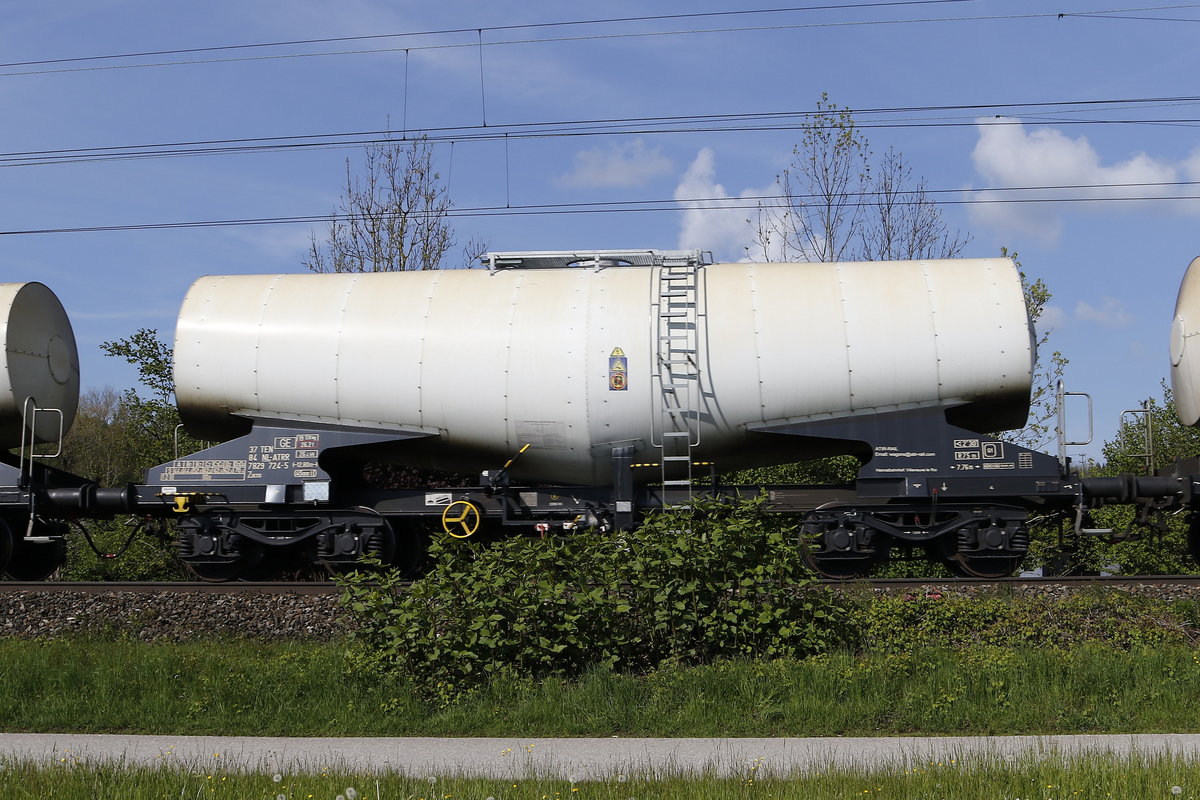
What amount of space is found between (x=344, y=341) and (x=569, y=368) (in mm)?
2690

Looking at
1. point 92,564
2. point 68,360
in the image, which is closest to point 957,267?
point 68,360

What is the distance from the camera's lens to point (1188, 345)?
506 inches

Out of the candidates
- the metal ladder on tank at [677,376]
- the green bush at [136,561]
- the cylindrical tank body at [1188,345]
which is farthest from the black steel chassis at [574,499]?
the green bush at [136,561]

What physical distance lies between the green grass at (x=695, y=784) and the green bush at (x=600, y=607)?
7.17ft

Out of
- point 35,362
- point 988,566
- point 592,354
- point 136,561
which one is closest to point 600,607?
point 592,354

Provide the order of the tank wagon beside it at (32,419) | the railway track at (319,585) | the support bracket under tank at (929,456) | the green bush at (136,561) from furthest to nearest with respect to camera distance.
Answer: the green bush at (136,561) < the tank wagon beside it at (32,419) < the support bracket under tank at (929,456) < the railway track at (319,585)

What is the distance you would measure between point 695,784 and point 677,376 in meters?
7.12

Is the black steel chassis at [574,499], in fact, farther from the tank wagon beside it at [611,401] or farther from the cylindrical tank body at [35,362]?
the cylindrical tank body at [35,362]

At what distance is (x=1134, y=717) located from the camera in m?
6.96

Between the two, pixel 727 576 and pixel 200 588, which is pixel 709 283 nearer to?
pixel 727 576

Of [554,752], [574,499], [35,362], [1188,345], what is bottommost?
[554,752]

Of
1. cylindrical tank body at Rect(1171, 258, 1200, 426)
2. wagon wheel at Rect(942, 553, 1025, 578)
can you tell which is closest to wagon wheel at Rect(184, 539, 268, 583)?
wagon wheel at Rect(942, 553, 1025, 578)

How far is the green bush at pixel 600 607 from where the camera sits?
305 inches

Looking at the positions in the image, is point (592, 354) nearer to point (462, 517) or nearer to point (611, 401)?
point (611, 401)
